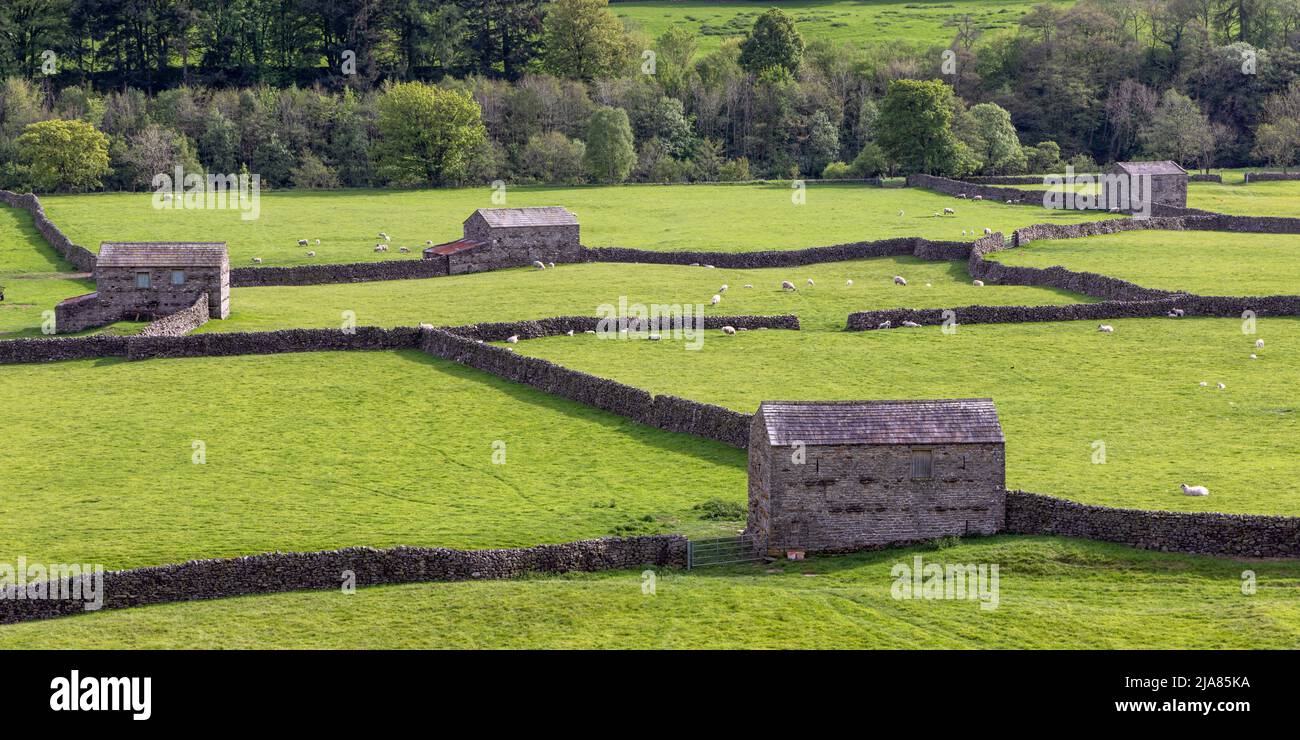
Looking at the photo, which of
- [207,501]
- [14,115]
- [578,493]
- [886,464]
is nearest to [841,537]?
[886,464]

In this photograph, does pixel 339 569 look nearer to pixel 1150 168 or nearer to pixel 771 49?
pixel 1150 168

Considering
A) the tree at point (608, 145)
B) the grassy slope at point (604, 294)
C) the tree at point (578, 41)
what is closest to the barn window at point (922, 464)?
the grassy slope at point (604, 294)

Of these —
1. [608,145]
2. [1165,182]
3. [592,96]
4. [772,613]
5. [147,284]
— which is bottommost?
[772,613]

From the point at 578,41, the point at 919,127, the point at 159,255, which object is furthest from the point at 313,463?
the point at 578,41

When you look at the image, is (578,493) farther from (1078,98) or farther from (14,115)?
(1078,98)

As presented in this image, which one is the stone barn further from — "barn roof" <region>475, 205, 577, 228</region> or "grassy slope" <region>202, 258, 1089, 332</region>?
"barn roof" <region>475, 205, 577, 228</region>

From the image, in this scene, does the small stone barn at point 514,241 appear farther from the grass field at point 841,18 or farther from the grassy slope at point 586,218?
the grass field at point 841,18
